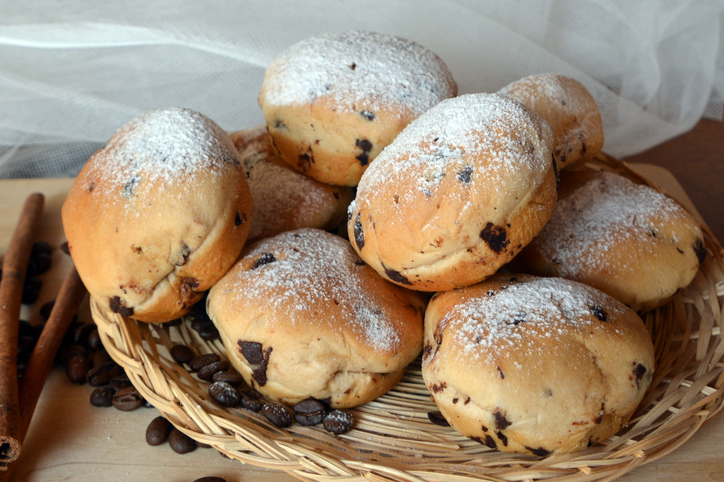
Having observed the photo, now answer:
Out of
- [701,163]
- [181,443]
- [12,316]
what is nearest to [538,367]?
[181,443]

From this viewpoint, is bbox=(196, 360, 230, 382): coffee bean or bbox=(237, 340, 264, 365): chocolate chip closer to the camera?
bbox=(237, 340, 264, 365): chocolate chip

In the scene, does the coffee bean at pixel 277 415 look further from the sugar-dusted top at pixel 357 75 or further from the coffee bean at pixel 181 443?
the sugar-dusted top at pixel 357 75

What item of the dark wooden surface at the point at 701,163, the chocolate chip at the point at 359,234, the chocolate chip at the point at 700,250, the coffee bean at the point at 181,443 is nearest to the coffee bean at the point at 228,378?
the coffee bean at the point at 181,443

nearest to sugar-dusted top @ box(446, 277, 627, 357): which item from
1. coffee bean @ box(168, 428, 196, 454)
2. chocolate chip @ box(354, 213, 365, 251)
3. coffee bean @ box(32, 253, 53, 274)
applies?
chocolate chip @ box(354, 213, 365, 251)

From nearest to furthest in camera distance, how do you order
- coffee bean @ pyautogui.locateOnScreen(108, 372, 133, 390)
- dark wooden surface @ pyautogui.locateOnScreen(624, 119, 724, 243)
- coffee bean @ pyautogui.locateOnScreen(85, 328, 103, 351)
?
coffee bean @ pyautogui.locateOnScreen(108, 372, 133, 390), coffee bean @ pyautogui.locateOnScreen(85, 328, 103, 351), dark wooden surface @ pyautogui.locateOnScreen(624, 119, 724, 243)

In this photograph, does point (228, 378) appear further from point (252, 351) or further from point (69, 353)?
point (69, 353)

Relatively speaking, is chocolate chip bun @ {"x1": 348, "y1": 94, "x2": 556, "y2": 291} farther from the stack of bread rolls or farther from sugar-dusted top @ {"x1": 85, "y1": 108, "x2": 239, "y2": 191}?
sugar-dusted top @ {"x1": 85, "y1": 108, "x2": 239, "y2": 191}

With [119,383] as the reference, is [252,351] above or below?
above
